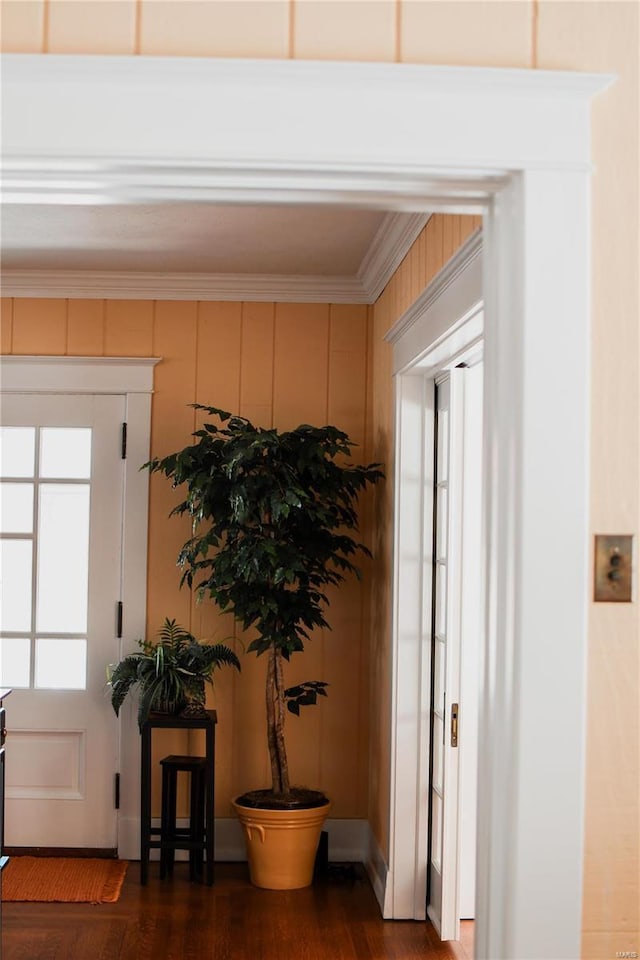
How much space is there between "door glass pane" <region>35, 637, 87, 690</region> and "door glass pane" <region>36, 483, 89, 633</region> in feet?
0.21

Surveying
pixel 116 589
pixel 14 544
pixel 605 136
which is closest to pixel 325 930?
pixel 116 589

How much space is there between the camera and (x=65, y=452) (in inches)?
195

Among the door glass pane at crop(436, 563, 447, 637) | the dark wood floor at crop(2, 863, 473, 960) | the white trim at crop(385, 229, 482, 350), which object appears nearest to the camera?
the white trim at crop(385, 229, 482, 350)

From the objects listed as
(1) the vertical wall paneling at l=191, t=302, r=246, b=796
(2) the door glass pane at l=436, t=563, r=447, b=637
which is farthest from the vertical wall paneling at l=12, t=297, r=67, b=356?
(2) the door glass pane at l=436, t=563, r=447, b=637

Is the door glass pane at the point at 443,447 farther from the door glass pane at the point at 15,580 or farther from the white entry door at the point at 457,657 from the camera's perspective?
the door glass pane at the point at 15,580

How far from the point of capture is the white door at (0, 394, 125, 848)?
4891 mm

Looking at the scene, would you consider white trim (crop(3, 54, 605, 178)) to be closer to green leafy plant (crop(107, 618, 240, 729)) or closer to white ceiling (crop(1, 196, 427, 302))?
white ceiling (crop(1, 196, 427, 302))

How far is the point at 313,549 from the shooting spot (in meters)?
4.41

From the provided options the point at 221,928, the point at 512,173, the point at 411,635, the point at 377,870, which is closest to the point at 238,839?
the point at 377,870

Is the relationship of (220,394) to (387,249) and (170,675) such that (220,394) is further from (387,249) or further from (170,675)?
(170,675)

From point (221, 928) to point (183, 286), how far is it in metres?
2.82

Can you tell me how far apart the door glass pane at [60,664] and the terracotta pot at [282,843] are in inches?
40.4

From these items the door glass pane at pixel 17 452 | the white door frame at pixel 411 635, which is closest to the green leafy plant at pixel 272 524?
the white door frame at pixel 411 635

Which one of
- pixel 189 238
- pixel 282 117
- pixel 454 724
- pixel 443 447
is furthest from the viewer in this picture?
pixel 189 238
